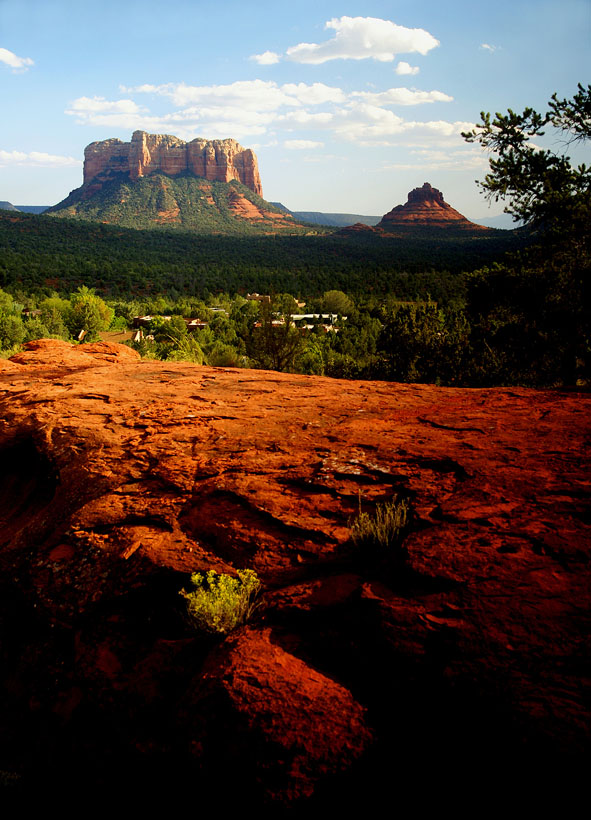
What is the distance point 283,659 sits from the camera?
2.70 metres

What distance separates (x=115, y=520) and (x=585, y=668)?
130 inches

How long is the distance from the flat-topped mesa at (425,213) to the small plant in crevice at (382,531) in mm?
117254

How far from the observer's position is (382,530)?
3.23 meters

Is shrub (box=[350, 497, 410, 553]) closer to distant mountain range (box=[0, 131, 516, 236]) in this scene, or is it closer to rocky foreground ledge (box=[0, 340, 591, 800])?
rocky foreground ledge (box=[0, 340, 591, 800])

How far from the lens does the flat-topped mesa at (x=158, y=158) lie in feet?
401

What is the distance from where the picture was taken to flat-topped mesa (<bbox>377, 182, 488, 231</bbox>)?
112500 mm

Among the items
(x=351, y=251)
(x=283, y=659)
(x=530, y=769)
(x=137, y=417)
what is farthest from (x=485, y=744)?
(x=351, y=251)

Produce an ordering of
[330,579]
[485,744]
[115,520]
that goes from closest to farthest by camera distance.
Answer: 1. [485,744]
2. [330,579]
3. [115,520]

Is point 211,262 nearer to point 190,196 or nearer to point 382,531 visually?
point 190,196

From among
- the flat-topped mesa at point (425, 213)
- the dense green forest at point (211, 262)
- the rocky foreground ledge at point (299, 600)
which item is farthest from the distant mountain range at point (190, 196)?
the rocky foreground ledge at point (299, 600)

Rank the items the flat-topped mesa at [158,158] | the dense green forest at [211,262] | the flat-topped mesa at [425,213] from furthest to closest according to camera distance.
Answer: the flat-topped mesa at [158,158] < the flat-topped mesa at [425,213] < the dense green forest at [211,262]

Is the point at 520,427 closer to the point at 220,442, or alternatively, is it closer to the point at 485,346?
the point at 220,442

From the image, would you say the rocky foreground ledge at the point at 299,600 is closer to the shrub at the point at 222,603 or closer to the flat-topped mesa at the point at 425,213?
the shrub at the point at 222,603

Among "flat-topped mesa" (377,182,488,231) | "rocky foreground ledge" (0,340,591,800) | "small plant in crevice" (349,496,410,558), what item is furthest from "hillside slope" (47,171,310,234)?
"small plant in crevice" (349,496,410,558)
